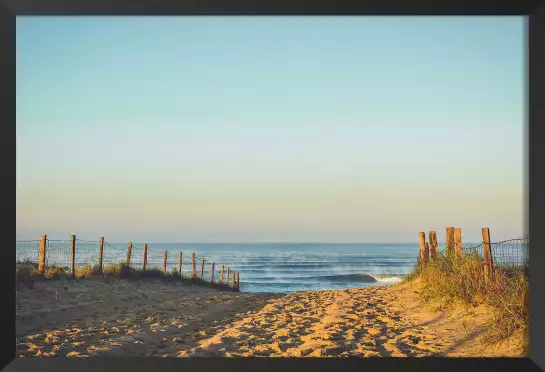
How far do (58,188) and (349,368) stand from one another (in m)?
15.9

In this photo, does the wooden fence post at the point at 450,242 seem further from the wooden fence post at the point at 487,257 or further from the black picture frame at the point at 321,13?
the black picture frame at the point at 321,13

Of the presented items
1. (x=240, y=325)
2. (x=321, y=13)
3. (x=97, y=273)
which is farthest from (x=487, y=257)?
(x=97, y=273)

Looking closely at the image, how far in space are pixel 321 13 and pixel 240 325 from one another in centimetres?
347

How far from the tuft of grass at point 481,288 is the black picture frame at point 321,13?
0.65 meters

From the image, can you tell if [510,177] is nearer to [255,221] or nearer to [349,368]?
[255,221]

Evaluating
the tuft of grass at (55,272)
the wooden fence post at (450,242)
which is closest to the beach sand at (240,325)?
the tuft of grass at (55,272)

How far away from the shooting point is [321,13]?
3.23m

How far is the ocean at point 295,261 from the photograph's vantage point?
1539cm

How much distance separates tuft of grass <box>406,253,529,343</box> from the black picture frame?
65 cm

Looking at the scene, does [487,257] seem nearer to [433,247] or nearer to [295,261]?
[433,247]

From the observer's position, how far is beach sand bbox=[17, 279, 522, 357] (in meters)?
4.27

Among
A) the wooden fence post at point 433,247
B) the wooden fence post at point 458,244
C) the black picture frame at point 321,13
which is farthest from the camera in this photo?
the wooden fence post at point 433,247

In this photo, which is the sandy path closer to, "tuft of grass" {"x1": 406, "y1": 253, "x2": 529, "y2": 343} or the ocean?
"tuft of grass" {"x1": 406, "y1": 253, "x2": 529, "y2": 343}

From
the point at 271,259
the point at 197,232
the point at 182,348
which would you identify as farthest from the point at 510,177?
the point at 182,348
